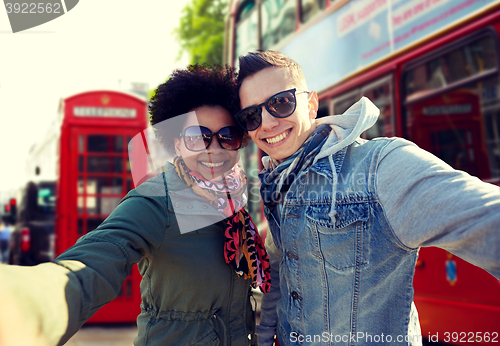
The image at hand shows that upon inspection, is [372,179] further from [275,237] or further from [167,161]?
[167,161]

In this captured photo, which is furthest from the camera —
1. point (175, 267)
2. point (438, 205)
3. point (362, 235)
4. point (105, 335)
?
point (105, 335)

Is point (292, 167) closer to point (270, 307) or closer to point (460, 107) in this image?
point (270, 307)

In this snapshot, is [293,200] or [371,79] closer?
[293,200]

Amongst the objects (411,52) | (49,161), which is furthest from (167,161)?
(49,161)

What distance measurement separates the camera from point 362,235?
1.36 meters

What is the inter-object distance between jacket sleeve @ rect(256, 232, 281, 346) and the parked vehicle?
15.8 ft

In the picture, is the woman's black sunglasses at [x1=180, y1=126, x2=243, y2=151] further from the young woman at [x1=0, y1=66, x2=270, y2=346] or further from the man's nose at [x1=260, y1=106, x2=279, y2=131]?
the man's nose at [x1=260, y1=106, x2=279, y2=131]

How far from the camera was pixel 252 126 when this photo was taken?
182cm

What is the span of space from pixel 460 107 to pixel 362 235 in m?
2.33


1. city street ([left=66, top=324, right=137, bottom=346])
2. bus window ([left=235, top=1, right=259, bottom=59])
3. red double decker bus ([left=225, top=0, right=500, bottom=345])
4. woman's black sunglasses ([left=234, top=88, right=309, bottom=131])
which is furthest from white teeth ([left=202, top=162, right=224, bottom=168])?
bus window ([left=235, top=1, right=259, bottom=59])

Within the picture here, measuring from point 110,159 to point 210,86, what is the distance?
3.87m

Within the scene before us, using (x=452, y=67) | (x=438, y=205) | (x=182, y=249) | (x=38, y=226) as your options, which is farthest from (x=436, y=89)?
(x=38, y=226)

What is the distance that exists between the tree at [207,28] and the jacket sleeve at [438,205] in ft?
42.9

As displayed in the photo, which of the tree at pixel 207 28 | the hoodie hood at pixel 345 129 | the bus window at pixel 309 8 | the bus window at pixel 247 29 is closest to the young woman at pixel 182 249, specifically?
the hoodie hood at pixel 345 129
